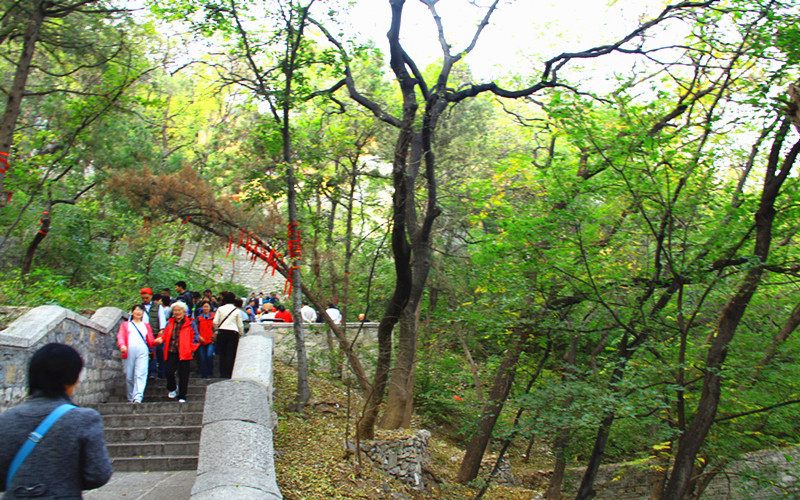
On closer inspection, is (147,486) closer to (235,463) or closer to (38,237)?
(235,463)

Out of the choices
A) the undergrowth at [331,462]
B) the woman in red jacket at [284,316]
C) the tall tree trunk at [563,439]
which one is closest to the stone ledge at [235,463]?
the undergrowth at [331,462]

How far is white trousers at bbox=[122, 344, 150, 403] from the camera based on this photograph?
29.0ft

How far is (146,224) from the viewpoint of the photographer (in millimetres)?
9555

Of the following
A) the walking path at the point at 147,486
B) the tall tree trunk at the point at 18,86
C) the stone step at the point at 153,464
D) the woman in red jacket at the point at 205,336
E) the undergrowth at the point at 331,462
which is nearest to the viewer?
the walking path at the point at 147,486

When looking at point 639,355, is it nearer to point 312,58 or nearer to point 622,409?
point 622,409

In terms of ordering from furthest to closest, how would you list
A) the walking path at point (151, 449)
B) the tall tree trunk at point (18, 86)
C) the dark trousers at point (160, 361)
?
the dark trousers at point (160, 361), the tall tree trunk at point (18, 86), the walking path at point (151, 449)

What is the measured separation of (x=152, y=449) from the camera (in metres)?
7.17

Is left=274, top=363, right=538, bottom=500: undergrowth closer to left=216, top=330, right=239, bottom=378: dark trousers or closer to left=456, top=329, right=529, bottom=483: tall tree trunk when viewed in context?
left=456, top=329, right=529, bottom=483: tall tree trunk

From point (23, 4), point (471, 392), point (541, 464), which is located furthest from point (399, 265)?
point (541, 464)

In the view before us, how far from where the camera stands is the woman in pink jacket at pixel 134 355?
883cm

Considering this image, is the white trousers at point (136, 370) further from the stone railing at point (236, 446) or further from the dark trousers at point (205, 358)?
the stone railing at point (236, 446)

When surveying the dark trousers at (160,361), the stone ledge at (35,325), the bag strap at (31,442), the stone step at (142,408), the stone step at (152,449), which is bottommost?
the stone step at (152,449)

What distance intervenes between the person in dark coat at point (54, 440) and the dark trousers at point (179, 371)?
6.15 meters

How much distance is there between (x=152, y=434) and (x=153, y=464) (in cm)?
63
